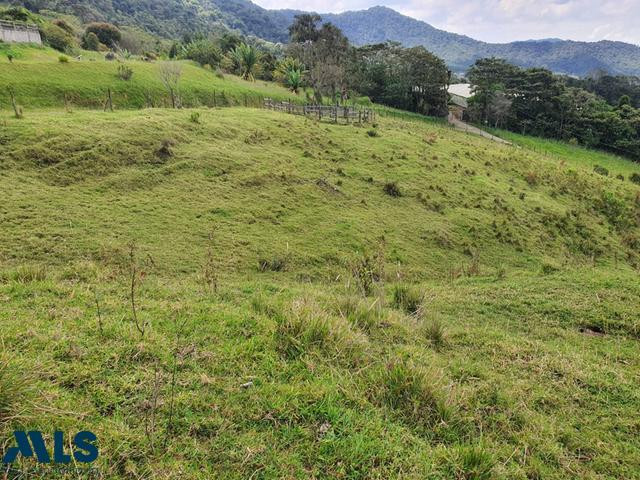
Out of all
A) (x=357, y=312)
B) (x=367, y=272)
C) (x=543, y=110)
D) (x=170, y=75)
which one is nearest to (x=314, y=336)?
(x=357, y=312)

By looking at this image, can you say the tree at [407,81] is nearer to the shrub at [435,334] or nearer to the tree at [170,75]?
the tree at [170,75]

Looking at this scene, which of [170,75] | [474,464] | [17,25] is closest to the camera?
[474,464]

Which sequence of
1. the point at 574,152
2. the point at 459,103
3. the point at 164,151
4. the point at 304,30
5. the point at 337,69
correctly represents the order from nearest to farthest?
1. the point at 164,151
2. the point at 574,152
3. the point at 337,69
4. the point at 304,30
5. the point at 459,103

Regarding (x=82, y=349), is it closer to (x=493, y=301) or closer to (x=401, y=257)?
(x=493, y=301)

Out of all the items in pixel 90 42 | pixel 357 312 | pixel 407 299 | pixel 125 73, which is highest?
pixel 90 42

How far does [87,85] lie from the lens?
25781 mm

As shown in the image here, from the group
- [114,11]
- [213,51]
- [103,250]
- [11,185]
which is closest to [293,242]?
[103,250]

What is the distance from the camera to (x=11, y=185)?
11.3 m

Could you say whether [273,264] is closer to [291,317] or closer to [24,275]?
[24,275]

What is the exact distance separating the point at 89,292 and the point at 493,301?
742 centimetres

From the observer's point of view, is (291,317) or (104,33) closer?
(291,317)

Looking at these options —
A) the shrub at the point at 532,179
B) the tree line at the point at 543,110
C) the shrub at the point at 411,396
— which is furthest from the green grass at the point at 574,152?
the shrub at the point at 411,396

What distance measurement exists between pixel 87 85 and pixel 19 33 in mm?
13451

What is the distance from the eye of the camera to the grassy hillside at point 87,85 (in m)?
22.3
